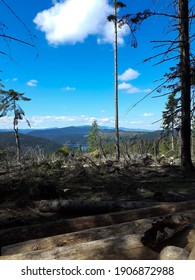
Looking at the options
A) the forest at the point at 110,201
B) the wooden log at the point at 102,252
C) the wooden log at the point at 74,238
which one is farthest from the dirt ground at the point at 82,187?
the wooden log at the point at 102,252

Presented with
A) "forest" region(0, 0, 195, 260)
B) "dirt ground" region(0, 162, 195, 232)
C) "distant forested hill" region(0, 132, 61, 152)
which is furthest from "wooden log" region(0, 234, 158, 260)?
"distant forested hill" region(0, 132, 61, 152)

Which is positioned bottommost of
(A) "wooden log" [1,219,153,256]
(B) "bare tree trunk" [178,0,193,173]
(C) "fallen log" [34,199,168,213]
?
(C) "fallen log" [34,199,168,213]

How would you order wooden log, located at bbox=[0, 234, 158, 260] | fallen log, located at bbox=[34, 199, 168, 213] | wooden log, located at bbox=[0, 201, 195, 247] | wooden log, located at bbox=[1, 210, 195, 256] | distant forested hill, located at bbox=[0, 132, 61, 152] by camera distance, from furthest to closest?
1. distant forested hill, located at bbox=[0, 132, 61, 152]
2. fallen log, located at bbox=[34, 199, 168, 213]
3. wooden log, located at bbox=[0, 201, 195, 247]
4. wooden log, located at bbox=[1, 210, 195, 256]
5. wooden log, located at bbox=[0, 234, 158, 260]

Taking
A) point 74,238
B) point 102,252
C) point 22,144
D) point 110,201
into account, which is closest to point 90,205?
point 110,201

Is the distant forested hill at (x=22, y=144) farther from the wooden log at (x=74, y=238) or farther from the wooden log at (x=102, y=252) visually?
the wooden log at (x=102, y=252)

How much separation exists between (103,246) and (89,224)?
125cm

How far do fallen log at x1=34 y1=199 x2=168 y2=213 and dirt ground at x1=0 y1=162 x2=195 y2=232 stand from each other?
0.37 ft

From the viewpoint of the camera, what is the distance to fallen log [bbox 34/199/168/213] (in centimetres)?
640

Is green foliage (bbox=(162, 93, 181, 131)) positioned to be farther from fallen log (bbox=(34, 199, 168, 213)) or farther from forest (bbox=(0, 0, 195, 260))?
fallen log (bbox=(34, 199, 168, 213))

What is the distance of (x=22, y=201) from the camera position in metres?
7.53

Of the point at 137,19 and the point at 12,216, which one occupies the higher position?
the point at 137,19

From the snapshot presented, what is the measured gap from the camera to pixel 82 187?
8914 mm
